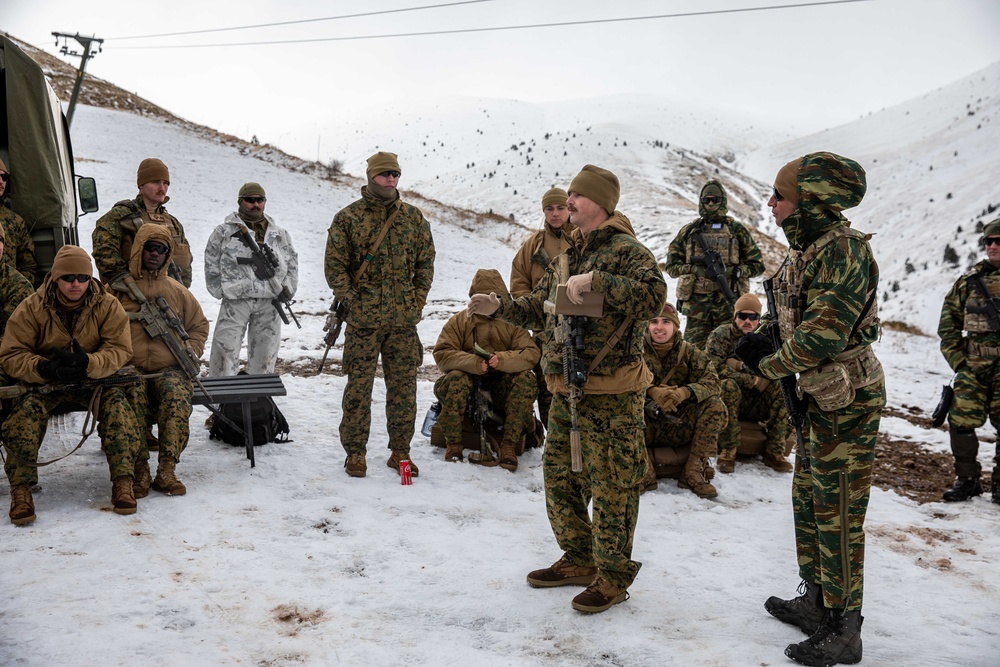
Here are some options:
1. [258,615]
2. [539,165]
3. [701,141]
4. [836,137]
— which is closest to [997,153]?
[539,165]

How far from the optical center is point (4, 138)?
588cm

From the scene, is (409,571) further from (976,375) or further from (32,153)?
(976,375)

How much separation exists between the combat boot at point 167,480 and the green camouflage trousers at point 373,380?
1228 millimetres

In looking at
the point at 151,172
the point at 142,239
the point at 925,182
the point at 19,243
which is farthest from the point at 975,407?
the point at 925,182

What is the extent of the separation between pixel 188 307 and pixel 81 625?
2.71 metres

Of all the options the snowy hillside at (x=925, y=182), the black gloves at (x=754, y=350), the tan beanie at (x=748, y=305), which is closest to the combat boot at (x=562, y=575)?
the black gloves at (x=754, y=350)

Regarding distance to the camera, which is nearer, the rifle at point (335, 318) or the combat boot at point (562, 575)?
the combat boot at point (562, 575)

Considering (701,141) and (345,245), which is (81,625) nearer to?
(345,245)

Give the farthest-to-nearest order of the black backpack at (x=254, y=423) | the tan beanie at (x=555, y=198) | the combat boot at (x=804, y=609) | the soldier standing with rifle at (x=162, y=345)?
the tan beanie at (x=555, y=198), the black backpack at (x=254, y=423), the soldier standing with rifle at (x=162, y=345), the combat boot at (x=804, y=609)

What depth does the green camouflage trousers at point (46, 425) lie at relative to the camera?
165 inches

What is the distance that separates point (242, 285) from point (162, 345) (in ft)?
4.09

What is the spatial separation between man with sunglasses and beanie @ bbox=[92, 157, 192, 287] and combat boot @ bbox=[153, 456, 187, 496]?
1.40 m

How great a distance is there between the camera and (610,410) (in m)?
3.46

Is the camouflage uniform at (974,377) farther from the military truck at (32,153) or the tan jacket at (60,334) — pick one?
the military truck at (32,153)
